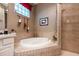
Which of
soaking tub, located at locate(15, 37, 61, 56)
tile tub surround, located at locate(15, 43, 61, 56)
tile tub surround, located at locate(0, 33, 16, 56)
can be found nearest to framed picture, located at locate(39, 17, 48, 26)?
soaking tub, located at locate(15, 37, 61, 56)

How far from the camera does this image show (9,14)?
1502 millimetres

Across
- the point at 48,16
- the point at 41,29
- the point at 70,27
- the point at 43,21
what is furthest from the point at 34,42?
the point at 70,27

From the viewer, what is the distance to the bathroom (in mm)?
1496

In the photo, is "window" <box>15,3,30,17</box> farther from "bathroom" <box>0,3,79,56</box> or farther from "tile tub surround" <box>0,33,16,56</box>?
"tile tub surround" <box>0,33,16,56</box>

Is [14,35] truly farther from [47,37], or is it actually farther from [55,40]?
[55,40]

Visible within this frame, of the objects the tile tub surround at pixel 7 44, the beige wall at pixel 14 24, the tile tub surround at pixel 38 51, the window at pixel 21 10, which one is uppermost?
the window at pixel 21 10

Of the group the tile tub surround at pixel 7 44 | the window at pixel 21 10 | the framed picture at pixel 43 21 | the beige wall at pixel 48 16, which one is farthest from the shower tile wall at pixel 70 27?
the tile tub surround at pixel 7 44

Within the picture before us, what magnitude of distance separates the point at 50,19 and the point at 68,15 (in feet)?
0.97

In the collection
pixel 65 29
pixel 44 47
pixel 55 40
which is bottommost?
pixel 44 47

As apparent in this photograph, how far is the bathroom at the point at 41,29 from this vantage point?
4.91 feet

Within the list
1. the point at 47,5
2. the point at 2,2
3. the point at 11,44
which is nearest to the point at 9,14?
the point at 2,2

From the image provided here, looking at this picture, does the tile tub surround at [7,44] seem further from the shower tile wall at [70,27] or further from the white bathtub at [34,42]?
the shower tile wall at [70,27]

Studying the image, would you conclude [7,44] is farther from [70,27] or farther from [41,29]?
[70,27]

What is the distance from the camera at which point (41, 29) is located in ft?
5.25
